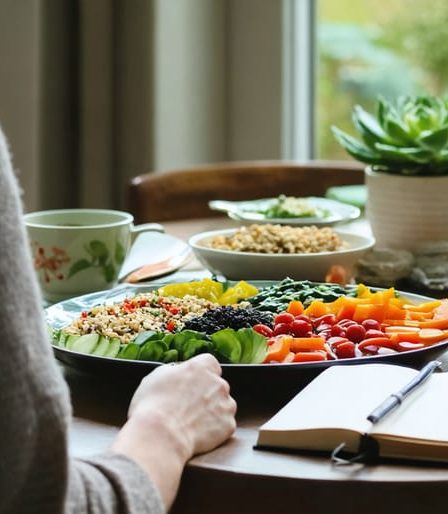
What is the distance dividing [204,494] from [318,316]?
1.40ft

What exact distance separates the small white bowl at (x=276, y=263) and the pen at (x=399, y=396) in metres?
0.52

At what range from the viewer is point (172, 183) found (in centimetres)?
253

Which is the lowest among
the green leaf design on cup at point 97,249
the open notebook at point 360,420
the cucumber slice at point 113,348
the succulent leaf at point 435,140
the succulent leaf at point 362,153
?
the open notebook at point 360,420

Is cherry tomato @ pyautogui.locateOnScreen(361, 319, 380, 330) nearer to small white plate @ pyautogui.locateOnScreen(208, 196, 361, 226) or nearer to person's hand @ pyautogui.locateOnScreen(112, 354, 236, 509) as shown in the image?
person's hand @ pyautogui.locateOnScreen(112, 354, 236, 509)

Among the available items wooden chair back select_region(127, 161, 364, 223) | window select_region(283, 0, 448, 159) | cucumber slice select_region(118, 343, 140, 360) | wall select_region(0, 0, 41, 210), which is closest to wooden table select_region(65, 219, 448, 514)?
cucumber slice select_region(118, 343, 140, 360)

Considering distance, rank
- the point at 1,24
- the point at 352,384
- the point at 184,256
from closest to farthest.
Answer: the point at 352,384 → the point at 184,256 → the point at 1,24

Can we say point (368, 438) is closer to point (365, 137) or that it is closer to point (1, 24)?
point (365, 137)

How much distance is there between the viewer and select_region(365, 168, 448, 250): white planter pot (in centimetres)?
186

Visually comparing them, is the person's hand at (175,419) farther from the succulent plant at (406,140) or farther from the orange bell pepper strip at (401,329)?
the succulent plant at (406,140)

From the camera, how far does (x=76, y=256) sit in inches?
65.8

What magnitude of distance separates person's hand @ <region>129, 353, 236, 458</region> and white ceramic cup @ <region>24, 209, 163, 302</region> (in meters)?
0.57

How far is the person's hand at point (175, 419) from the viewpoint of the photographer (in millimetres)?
978

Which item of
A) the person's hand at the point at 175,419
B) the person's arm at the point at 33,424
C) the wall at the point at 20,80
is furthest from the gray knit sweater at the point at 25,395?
the wall at the point at 20,80

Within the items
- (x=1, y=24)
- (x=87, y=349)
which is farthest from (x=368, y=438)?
(x=1, y=24)
